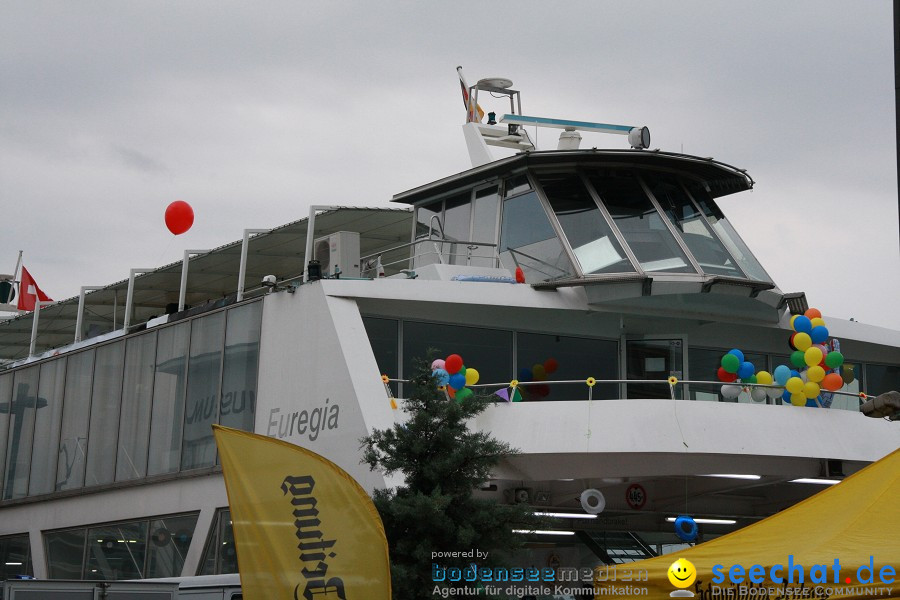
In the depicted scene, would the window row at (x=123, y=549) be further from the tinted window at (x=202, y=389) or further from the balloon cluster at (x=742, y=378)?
the balloon cluster at (x=742, y=378)

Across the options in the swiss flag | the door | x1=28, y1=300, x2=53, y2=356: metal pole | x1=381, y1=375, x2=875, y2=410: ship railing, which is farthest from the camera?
the swiss flag

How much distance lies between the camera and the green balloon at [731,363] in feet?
62.7

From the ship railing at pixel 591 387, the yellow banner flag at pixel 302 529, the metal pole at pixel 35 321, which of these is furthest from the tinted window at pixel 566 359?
the metal pole at pixel 35 321

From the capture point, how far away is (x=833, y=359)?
19.5 metres

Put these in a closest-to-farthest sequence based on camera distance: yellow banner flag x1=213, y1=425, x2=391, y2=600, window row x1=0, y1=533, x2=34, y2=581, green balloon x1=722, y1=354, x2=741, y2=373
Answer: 1. yellow banner flag x1=213, y1=425, x2=391, y2=600
2. green balloon x1=722, y1=354, x2=741, y2=373
3. window row x1=0, y1=533, x2=34, y2=581

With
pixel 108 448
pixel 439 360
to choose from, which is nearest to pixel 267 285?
pixel 439 360

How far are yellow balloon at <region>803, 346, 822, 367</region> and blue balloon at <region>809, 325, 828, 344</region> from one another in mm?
477

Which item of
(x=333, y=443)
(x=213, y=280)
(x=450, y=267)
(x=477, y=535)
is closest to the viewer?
(x=477, y=535)

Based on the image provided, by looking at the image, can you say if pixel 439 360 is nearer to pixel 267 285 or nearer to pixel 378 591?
pixel 267 285

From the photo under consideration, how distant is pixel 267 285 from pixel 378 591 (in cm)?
938

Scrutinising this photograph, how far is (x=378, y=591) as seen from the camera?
12.2 metres

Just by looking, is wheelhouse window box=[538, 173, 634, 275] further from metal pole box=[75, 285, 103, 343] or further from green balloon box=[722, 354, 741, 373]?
metal pole box=[75, 285, 103, 343]

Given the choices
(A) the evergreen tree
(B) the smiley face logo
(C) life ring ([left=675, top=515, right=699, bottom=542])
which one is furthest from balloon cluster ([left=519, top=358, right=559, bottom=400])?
(B) the smiley face logo

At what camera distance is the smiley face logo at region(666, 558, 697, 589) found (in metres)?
10.7
